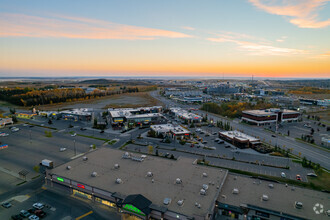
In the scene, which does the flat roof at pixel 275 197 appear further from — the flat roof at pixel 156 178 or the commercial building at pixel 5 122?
the commercial building at pixel 5 122

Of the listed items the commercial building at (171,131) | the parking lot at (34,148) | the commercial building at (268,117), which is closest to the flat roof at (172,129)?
the commercial building at (171,131)

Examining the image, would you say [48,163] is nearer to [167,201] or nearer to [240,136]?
[167,201]

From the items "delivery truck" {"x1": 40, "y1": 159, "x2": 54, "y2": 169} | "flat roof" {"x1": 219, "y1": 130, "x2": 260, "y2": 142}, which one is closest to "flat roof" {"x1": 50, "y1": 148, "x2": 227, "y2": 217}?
"delivery truck" {"x1": 40, "y1": 159, "x2": 54, "y2": 169}

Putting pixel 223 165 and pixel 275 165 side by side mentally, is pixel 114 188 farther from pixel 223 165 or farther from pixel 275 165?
pixel 275 165

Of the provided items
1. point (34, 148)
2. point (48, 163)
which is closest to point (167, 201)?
point (48, 163)

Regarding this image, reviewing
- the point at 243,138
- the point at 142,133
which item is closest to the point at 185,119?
the point at 142,133

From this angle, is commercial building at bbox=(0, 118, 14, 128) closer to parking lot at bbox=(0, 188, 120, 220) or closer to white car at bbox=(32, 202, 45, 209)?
parking lot at bbox=(0, 188, 120, 220)

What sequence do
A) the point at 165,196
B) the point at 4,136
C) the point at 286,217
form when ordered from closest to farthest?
1. the point at 286,217
2. the point at 165,196
3. the point at 4,136
